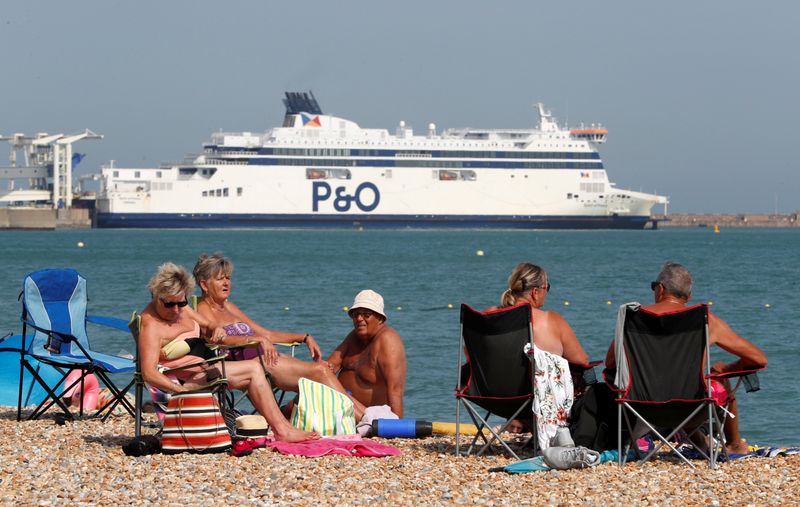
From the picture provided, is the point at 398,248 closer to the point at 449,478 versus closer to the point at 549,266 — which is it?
the point at 549,266

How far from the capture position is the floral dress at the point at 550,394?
13.8ft

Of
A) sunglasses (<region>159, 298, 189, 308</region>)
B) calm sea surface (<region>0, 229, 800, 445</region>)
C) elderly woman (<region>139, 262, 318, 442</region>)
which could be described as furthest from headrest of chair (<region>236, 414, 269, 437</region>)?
calm sea surface (<region>0, 229, 800, 445</region>)

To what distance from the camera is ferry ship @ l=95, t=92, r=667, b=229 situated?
179 feet

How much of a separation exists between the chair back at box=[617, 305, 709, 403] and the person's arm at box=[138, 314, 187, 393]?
5.08 feet

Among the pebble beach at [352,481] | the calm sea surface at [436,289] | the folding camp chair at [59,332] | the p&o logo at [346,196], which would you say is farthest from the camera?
the p&o logo at [346,196]

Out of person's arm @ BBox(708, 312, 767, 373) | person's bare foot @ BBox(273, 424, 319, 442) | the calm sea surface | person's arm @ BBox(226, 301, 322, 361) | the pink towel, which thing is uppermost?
person's arm @ BBox(708, 312, 767, 373)

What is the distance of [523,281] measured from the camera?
4324 mm

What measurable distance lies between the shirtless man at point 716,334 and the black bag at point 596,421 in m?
0.15

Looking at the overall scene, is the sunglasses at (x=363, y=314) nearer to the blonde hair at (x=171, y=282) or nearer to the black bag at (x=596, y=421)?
the blonde hair at (x=171, y=282)

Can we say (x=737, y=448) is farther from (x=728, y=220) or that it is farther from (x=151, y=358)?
(x=728, y=220)

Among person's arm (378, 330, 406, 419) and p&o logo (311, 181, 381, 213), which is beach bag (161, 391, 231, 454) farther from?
p&o logo (311, 181, 381, 213)

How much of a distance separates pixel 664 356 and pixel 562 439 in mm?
455

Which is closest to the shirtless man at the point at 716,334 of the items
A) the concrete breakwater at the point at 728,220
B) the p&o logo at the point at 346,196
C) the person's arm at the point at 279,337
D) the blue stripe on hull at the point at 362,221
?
the person's arm at the point at 279,337

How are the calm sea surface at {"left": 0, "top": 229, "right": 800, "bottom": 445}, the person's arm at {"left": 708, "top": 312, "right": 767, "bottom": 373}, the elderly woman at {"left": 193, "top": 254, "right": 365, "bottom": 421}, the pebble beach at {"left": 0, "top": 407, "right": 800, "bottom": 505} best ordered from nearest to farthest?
the pebble beach at {"left": 0, "top": 407, "right": 800, "bottom": 505}
the person's arm at {"left": 708, "top": 312, "right": 767, "bottom": 373}
the elderly woman at {"left": 193, "top": 254, "right": 365, "bottom": 421}
the calm sea surface at {"left": 0, "top": 229, "right": 800, "bottom": 445}
